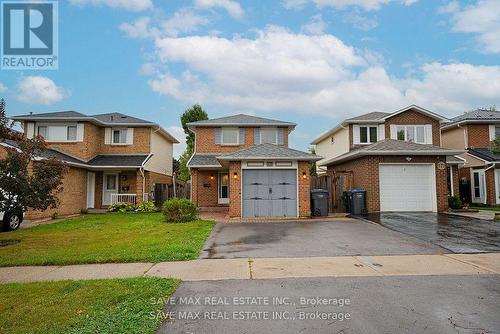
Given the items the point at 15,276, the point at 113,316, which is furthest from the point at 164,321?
the point at 15,276

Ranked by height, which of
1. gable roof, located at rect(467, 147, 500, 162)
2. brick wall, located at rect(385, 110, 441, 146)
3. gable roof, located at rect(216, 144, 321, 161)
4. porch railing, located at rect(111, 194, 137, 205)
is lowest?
porch railing, located at rect(111, 194, 137, 205)

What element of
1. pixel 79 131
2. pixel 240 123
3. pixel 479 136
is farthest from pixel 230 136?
pixel 479 136

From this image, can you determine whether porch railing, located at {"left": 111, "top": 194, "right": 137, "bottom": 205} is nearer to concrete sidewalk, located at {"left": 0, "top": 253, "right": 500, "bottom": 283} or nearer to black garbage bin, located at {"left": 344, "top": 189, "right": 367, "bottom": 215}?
black garbage bin, located at {"left": 344, "top": 189, "right": 367, "bottom": 215}

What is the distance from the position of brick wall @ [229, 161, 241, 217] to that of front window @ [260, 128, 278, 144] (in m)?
7.25

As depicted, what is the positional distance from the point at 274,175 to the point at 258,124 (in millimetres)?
7329

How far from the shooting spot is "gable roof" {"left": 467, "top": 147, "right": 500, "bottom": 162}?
67.8 feet

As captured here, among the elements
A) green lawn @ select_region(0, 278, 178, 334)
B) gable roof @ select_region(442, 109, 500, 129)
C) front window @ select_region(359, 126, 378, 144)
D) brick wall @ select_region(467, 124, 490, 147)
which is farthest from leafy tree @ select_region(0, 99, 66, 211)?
brick wall @ select_region(467, 124, 490, 147)

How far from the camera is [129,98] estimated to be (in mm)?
20734

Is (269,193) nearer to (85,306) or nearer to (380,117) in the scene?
(380,117)

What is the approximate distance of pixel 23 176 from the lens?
9.66m

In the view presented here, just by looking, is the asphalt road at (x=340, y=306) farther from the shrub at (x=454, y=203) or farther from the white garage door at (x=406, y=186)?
the shrub at (x=454, y=203)

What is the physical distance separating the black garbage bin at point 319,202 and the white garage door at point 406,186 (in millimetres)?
3210

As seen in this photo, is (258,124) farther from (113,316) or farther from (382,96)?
(113,316)

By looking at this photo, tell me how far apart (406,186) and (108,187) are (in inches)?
740
